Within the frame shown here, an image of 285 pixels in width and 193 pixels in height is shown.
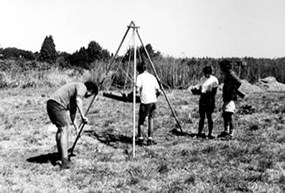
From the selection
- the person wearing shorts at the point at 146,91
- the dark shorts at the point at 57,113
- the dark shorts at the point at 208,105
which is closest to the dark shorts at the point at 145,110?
the person wearing shorts at the point at 146,91

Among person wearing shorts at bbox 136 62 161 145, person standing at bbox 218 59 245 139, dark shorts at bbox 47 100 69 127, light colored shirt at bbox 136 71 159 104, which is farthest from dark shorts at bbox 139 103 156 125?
dark shorts at bbox 47 100 69 127

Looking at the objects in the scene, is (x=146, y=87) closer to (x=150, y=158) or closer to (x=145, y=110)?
(x=145, y=110)

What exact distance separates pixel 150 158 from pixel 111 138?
2.24m

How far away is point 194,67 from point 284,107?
Result: 10.9 m

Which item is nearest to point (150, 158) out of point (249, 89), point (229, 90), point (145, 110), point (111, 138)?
point (145, 110)

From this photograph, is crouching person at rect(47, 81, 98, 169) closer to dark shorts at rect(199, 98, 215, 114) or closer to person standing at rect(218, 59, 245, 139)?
dark shorts at rect(199, 98, 215, 114)

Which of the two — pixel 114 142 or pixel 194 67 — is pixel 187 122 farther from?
pixel 194 67

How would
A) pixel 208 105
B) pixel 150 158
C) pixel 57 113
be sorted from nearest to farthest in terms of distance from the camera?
pixel 57 113, pixel 150 158, pixel 208 105

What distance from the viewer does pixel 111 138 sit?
9258 mm

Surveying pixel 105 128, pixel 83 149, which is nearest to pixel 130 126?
pixel 105 128

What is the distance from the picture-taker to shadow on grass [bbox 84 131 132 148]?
8773 millimetres

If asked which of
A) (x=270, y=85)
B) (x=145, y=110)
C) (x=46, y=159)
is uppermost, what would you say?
(x=270, y=85)

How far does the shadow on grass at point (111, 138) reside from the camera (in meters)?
8.77

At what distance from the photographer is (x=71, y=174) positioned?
20.6 ft
